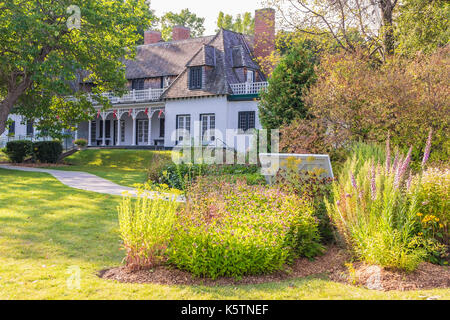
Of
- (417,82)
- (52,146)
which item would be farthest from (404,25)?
(52,146)

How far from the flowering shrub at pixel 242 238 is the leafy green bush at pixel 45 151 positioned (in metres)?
22.2

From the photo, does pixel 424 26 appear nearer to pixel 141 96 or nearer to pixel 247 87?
pixel 247 87

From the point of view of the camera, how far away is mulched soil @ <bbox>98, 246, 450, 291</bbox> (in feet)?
17.6

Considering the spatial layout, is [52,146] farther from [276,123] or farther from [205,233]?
[205,233]

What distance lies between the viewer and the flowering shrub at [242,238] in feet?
18.1

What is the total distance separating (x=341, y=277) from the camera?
5703 mm

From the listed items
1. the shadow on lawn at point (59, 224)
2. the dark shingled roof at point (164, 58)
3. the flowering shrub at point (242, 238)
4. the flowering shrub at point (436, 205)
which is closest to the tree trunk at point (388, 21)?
the flowering shrub at point (436, 205)

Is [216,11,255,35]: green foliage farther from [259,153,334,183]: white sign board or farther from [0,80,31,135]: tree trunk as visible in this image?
[259,153,334,183]: white sign board

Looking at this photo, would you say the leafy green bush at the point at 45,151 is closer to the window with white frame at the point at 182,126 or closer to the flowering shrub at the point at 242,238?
the window with white frame at the point at 182,126

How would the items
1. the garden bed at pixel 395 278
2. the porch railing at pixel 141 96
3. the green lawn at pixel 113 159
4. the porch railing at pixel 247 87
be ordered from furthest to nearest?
1. the porch railing at pixel 141 96
2. the porch railing at pixel 247 87
3. the green lawn at pixel 113 159
4. the garden bed at pixel 395 278

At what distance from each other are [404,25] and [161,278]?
1648 cm

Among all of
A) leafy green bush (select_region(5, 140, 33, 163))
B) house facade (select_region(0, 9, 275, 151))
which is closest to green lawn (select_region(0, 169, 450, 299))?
house facade (select_region(0, 9, 275, 151))
